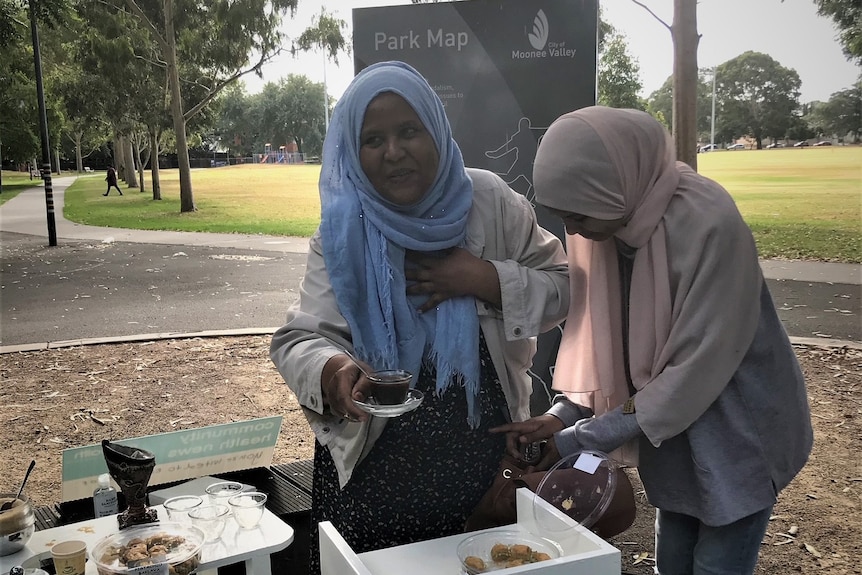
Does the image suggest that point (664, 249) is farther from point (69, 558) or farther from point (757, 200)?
point (757, 200)

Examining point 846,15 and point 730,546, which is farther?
point 846,15

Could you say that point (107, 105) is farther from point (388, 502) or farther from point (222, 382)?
point (388, 502)

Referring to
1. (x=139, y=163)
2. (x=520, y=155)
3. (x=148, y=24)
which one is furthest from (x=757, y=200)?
(x=139, y=163)

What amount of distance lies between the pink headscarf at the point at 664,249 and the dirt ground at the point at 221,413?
1.72 m

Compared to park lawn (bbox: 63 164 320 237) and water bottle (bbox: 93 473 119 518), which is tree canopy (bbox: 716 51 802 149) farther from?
park lawn (bbox: 63 164 320 237)

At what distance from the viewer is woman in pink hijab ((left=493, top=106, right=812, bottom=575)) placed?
4.87ft

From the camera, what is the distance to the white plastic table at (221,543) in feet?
6.37

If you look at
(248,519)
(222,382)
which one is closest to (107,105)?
(222,382)

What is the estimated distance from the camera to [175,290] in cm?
987

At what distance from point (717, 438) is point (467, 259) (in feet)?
2.26

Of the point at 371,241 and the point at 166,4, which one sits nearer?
the point at 371,241

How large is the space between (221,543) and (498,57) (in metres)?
2.56

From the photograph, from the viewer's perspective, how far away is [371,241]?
1634 mm

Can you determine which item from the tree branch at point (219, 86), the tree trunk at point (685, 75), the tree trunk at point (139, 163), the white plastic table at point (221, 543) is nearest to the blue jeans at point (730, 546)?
the white plastic table at point (221, 543)
